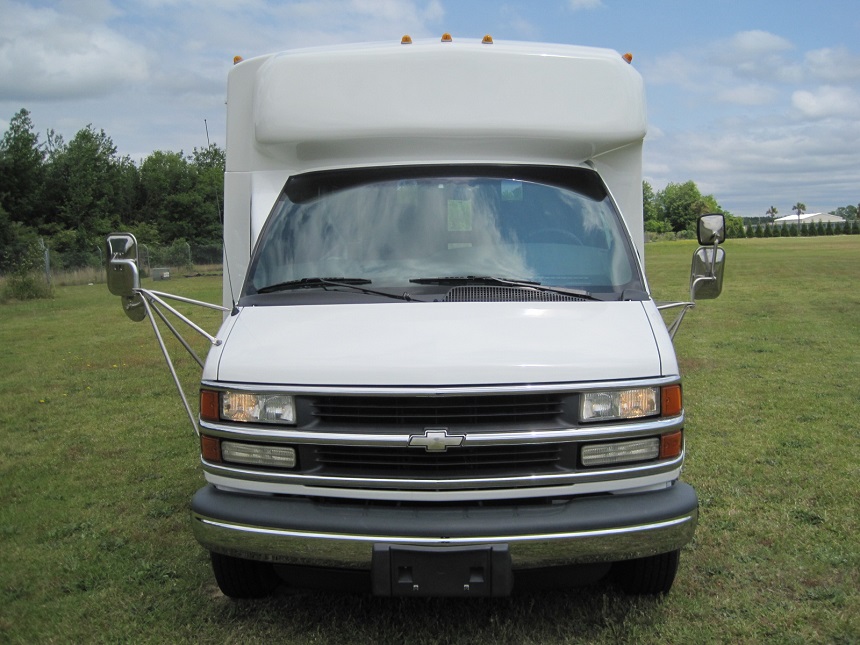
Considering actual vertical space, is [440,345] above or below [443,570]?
above

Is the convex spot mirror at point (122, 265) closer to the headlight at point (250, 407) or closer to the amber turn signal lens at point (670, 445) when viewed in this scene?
the headlight at point (250, 407)

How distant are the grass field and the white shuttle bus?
1.04 feet

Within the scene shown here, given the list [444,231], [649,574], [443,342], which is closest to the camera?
[443,342]

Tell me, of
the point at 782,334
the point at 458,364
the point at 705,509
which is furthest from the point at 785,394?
the point at 458,364

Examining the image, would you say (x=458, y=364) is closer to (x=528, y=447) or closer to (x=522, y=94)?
(x=528, y=447)

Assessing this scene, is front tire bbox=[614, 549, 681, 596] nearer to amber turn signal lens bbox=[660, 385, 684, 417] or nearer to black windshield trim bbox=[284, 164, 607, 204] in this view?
amber turn signal lens bbox=[660, 385, 684, 417]

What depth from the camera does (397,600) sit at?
4328 mm

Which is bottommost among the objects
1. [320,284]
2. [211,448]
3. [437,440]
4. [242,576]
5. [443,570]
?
[242,576]

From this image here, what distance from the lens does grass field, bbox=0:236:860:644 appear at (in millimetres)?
4023

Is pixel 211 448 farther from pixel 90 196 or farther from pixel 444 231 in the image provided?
pixel 90 196

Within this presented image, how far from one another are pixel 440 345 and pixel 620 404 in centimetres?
81

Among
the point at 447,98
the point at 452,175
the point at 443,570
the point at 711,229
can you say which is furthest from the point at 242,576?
the point at 711,229

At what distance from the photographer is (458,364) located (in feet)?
11.4

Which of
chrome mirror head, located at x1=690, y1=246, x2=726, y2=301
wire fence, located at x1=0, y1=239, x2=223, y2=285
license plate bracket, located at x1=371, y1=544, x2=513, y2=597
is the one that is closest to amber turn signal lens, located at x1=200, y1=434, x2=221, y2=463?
license plate bracket, located at x1=371, y1=544, x2=513, y2=597
